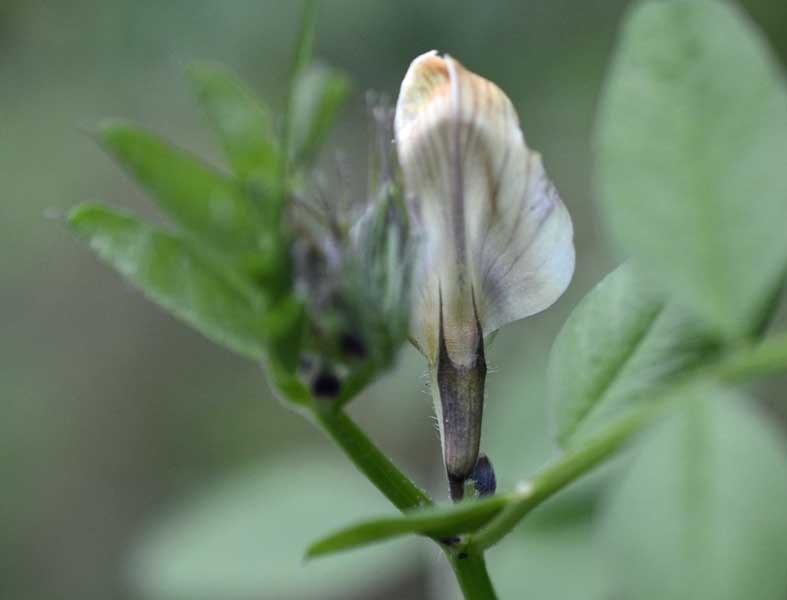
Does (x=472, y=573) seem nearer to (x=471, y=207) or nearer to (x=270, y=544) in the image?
(x=471, y=207)

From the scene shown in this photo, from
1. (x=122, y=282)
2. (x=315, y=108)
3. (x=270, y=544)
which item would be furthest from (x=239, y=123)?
(x=122, y=282)

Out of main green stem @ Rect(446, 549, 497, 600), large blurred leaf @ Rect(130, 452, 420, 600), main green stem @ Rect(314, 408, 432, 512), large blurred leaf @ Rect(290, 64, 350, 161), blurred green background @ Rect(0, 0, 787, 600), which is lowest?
blurred green background @ Rect(0, 0, 787, 600)

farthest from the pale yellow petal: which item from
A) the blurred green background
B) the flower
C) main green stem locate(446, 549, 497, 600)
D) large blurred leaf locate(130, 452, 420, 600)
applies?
the blurred green background

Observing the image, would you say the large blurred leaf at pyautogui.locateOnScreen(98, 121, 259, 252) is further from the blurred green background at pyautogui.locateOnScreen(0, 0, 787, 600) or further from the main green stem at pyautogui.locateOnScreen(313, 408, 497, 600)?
the blurred green background at pyautogui.locateOnScreen(0, 0, 787, 600)

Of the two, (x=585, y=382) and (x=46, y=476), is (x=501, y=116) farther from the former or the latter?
(x=46, y=476)

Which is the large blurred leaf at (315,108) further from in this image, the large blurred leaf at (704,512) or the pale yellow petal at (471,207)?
the large blurred leaf at (704,512)
